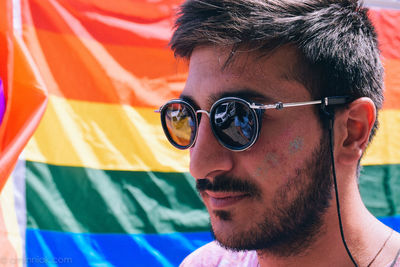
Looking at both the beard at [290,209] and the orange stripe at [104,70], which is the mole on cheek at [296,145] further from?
the orange stripe at [104,70]

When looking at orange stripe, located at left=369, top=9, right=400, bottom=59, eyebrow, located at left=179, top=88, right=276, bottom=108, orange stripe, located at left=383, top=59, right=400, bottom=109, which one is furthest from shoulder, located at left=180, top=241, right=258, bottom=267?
orange stripe, located at left=369, top=9, right=400, bottom=59

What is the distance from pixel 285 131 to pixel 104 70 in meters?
2.02

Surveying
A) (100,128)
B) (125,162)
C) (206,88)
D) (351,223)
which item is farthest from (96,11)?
Answer: (351,223)

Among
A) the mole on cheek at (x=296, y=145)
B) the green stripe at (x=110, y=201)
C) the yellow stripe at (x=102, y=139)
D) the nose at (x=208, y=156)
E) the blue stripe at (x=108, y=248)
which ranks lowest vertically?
the blue stripe at (x=108, y=248)

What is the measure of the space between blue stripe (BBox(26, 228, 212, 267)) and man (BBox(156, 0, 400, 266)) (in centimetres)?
162

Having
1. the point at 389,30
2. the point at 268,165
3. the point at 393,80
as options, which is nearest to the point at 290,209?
the point at 268,165

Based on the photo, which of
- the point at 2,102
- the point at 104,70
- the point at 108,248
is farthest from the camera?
the point at 104,70

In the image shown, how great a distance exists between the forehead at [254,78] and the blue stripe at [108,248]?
1831 millimetres

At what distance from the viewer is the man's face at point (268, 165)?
1462 millimetres

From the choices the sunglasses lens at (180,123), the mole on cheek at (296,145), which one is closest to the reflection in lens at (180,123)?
the sunglasses lens at (180,123)

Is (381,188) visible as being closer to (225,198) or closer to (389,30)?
(389,30)

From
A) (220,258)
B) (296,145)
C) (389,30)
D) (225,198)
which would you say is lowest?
(220,258)

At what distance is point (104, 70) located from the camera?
3.12m

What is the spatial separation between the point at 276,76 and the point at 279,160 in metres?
0.31
